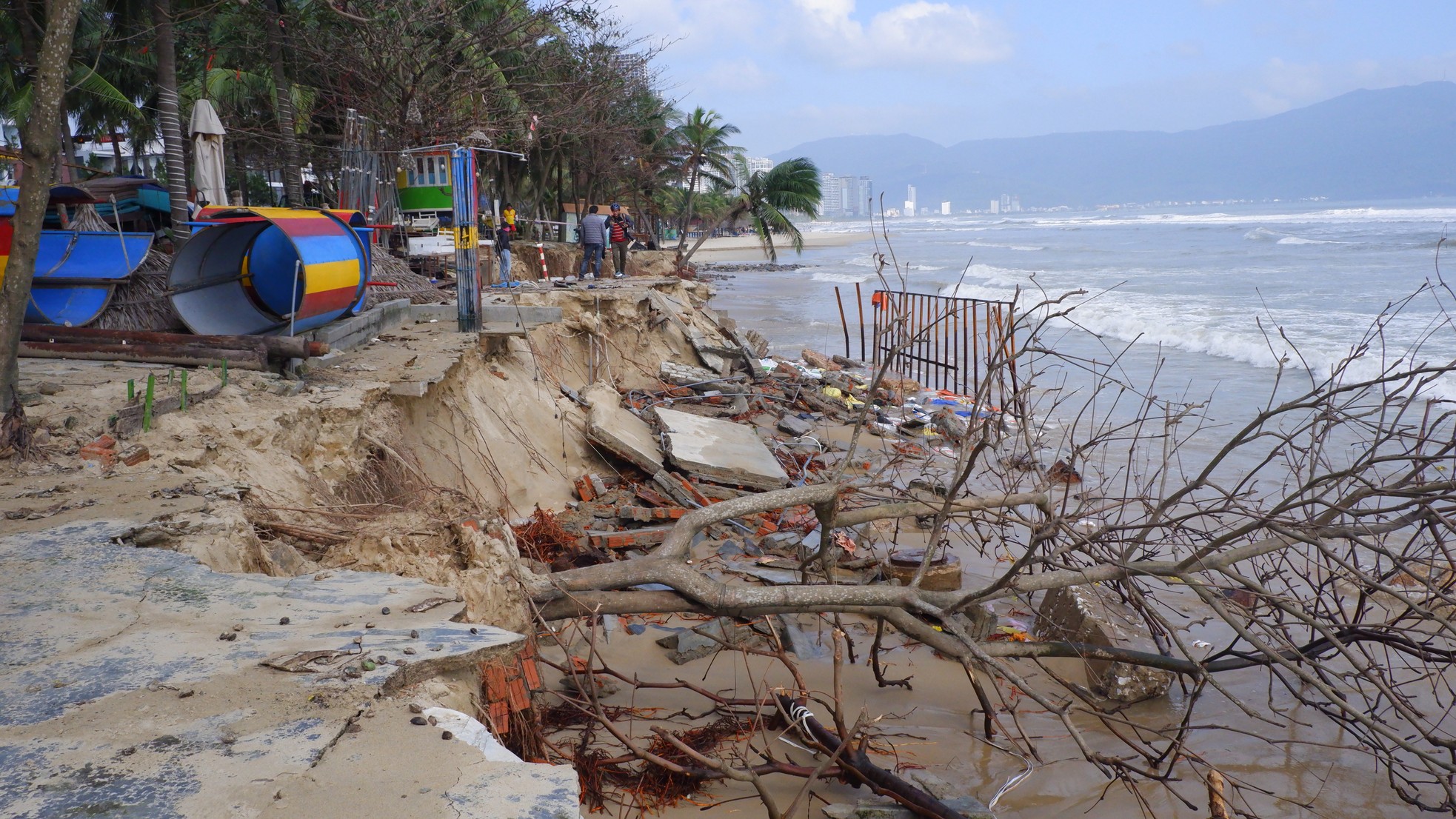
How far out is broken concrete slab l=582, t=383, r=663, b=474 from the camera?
841 cm

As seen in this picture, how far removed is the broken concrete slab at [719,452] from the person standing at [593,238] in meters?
7.20

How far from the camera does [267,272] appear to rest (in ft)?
25.7

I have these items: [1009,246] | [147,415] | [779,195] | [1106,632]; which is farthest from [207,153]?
[1009,246]

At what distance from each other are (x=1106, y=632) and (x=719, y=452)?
14.2ft

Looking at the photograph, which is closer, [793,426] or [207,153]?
[207,153]

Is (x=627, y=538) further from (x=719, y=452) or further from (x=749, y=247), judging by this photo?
(x=749, y=247)

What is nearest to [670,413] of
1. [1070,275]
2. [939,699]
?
[939,699]

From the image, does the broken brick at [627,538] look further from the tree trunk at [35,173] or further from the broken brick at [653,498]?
the tree trunk at [35,173]

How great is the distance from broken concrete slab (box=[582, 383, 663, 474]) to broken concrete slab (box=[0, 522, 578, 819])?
4.83 m

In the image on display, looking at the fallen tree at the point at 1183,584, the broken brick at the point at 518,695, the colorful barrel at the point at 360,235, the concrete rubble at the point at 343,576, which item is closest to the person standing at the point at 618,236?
the colorful barrel at the point at 360,235

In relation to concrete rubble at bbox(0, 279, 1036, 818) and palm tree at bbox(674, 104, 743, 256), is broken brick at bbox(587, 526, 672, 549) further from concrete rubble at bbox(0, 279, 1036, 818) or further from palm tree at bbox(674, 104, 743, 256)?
palm tree at bbox(674, 104, 743, 256)

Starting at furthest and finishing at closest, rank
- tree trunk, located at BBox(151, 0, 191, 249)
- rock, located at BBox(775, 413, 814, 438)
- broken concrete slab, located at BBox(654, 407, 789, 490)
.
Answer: tree trunk, located at BBox(151, 0, 191, 249) → rock, located at BBox(775, 413, 814, 438) → broken concrete slab, located at BBox(654, 407, 789, 490)

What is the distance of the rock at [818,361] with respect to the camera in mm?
15461

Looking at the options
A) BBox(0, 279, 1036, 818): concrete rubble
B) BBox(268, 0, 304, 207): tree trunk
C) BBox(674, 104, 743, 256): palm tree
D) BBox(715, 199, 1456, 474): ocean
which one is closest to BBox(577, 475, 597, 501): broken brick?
BBox(0, 279, 1036, 818): concrete rubble
